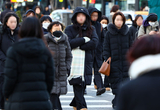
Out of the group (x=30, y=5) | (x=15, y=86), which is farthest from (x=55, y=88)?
(x=30, y=5)

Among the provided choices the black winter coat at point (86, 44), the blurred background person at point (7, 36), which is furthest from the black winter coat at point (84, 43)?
the blurred background person at point (7, 36)

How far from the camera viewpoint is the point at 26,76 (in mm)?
4176

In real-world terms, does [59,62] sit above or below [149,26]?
below

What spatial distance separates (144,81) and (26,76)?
75.3 inches

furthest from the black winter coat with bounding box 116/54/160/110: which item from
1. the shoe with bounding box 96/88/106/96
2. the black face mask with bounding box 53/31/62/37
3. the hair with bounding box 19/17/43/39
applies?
the shoe with bounding box 96/88/106/96

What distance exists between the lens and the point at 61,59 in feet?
21.1

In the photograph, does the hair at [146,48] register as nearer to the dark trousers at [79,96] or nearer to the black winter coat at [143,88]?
the black winter coat at [143,88]

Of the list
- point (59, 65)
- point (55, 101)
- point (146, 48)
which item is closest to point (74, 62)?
point (59, 65)

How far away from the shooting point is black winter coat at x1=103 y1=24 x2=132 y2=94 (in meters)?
7.20

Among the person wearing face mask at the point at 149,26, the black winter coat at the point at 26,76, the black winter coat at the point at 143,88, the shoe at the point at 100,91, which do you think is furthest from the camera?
the shoe at the point at 100,91

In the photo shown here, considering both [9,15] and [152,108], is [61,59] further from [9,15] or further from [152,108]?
[152,108]

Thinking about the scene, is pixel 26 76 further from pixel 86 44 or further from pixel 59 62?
pixel 86 44

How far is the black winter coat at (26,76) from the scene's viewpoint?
4129mm

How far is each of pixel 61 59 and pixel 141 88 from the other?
4.00m
